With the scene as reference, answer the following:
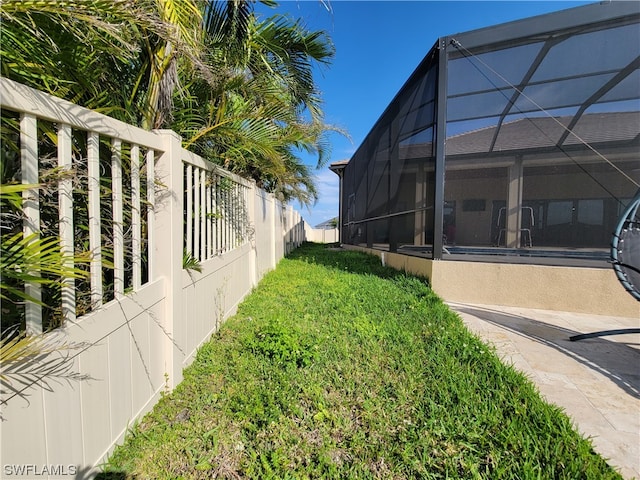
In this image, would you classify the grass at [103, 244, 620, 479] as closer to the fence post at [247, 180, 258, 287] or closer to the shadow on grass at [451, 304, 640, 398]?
the shadow on grass at [451, 304, 640, 398]

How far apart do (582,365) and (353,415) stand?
6.64ft

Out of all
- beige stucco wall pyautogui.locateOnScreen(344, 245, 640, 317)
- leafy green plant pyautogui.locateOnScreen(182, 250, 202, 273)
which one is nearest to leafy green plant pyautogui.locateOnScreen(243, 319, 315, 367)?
leafy green plant pyautogui.locateOnScreen(182, 250, 202, 273)

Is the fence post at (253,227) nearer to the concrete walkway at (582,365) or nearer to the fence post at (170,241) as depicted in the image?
the fence post at (170,241)

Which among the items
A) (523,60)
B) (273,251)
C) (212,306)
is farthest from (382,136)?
(212,306)

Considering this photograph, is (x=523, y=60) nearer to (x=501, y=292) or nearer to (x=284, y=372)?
(x=501, y=292)

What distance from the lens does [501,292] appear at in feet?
12.8

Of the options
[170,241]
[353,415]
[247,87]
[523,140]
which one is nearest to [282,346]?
[353,415]

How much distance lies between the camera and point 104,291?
144cm

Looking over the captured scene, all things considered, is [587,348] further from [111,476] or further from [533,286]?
[111,476]

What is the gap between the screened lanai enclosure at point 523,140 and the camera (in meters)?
3.84

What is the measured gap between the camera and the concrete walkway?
5.07 feet

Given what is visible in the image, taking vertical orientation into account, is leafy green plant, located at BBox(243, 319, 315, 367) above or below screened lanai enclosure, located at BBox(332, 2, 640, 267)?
below

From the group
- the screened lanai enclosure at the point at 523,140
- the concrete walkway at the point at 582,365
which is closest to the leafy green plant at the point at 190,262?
the concrete walkway at the point at 582,365
